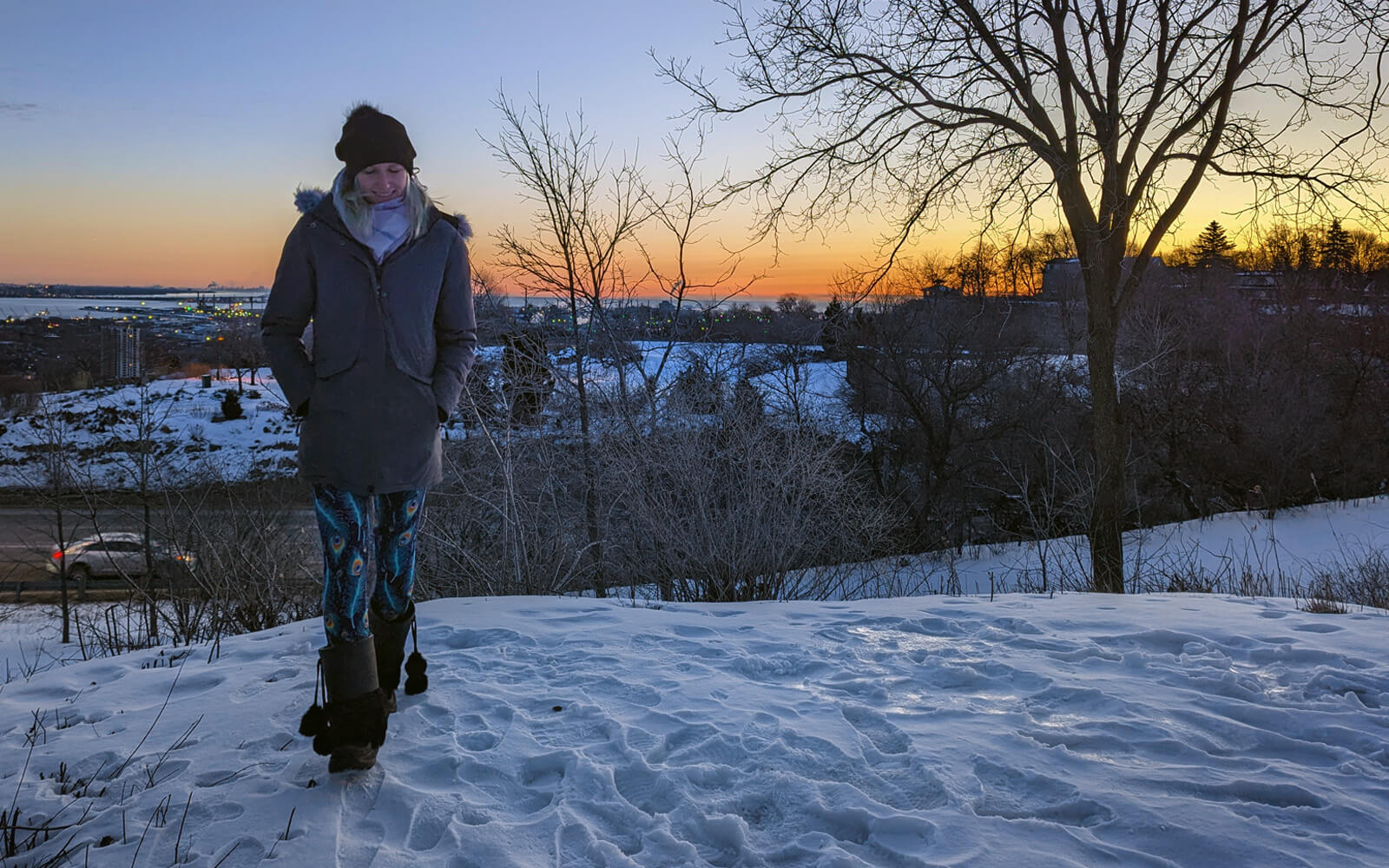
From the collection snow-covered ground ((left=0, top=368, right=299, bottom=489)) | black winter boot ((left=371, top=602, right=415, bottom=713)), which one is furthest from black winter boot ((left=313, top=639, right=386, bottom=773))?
snow-covered ground ((left=0, top=368, right=299, bottom=489))

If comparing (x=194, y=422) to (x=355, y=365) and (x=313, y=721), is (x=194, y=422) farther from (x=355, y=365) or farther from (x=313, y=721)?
(x=355, y=365)

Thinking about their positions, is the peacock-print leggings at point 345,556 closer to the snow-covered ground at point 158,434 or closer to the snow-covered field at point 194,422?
the snow-covered field at point 194,422

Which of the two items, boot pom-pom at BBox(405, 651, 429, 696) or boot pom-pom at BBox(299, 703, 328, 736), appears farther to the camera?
boot pom-pom at BBox(405, 651, 429, 696)

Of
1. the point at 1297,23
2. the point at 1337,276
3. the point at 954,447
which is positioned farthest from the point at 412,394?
the point at 1337,276

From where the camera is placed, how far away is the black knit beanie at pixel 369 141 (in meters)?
2.58

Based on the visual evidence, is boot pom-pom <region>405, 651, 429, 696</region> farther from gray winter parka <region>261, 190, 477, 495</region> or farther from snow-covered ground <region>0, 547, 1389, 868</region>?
gray winter parka <region>261, 190, 477, 495</region>

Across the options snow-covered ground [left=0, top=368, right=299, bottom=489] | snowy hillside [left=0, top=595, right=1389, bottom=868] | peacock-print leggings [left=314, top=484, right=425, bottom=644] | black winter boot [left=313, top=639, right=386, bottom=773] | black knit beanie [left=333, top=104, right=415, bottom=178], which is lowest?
snow-covered ground [left=0, top=368, right=299, bottom=489]

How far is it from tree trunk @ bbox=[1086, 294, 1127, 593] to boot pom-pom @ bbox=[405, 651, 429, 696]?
9.04m

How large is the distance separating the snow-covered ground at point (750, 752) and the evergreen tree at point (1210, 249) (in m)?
49.1

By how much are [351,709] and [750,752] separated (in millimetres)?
1296

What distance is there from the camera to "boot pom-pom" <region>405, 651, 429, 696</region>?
10.4ft

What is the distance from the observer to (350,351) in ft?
8.43

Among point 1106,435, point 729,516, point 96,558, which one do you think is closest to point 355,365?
point 729,516

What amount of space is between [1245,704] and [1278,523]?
28.9 meters
